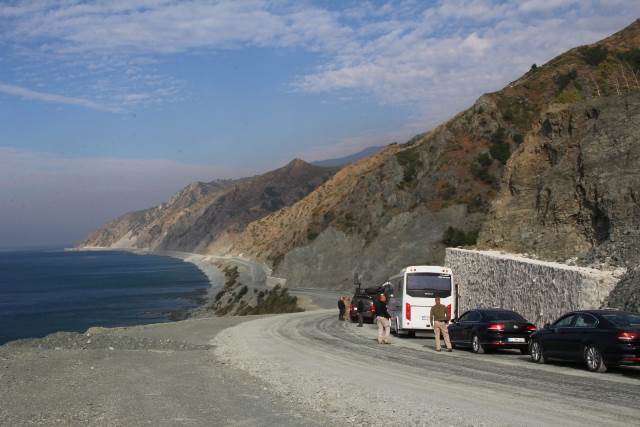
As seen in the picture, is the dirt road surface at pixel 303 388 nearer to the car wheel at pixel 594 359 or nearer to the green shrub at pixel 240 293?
the car wheel at pixel 594 359

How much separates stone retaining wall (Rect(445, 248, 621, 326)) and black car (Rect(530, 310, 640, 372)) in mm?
4946

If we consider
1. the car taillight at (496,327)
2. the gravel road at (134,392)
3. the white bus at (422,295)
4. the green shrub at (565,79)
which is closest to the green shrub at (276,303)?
the white bus at (422,295)

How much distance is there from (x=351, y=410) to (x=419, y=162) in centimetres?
7630

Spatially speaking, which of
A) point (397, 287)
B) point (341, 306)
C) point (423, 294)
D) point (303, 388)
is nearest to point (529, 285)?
point (423, 294)

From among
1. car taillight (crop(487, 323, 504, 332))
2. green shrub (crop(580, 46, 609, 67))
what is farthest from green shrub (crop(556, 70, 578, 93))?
car taillight (crop(487, 323, 504, 332))

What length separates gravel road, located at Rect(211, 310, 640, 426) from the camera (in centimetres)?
1041

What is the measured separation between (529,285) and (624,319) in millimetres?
11578

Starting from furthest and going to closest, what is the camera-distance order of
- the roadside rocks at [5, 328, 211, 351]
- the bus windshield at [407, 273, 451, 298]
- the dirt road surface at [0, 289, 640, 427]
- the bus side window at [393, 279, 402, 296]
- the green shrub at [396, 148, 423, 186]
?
1. the green shrub at [396, 148, 423, 186]
2. the bus side window at [393, 279, 402, 296]
3. the bus windshield at [407, 273, 451, 298]
4. the roadside rocks at [5, 328, 211, 351]
5. the dirt road surface at [0, 289, 640, 427]

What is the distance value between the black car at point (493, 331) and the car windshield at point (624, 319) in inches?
205

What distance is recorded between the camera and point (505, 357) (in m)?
20.4

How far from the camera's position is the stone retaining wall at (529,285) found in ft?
73.2

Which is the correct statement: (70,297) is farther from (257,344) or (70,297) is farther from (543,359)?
(543,359)

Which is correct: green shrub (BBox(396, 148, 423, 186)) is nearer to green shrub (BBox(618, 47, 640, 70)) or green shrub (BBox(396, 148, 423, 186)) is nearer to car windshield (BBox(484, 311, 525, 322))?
green shrub (BBox(618, 47, 640, 70))

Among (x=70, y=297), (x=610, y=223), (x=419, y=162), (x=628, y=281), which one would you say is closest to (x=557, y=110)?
(x=610, y=223)
